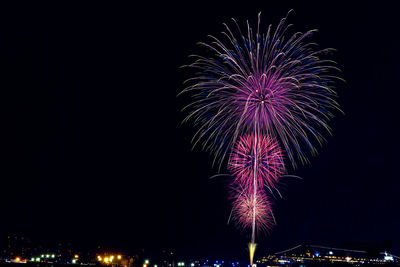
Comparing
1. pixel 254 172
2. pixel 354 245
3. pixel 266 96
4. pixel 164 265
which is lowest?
pixel 164 265

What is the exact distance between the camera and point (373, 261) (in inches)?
5133

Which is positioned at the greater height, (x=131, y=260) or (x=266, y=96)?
(x=266, y=96)

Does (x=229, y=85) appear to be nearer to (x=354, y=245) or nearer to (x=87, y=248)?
(x=354, y=245)

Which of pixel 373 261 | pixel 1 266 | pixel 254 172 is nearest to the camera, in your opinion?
pixel 254 172

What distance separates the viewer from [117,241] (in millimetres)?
192625

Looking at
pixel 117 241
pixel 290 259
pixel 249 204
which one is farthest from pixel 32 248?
pixel 249 204

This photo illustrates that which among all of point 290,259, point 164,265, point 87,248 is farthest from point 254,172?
point 87,248

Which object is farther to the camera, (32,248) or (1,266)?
(32,248)

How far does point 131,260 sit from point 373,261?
396ft

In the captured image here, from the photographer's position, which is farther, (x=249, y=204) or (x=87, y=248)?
(x=87, y=248)

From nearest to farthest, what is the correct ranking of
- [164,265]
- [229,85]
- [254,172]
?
[229,85] → [254,172] → [164,265]

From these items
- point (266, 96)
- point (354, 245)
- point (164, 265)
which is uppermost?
point (266, 96)

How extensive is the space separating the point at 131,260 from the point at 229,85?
17606cm

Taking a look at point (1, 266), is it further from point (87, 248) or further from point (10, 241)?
point (10, 241)
